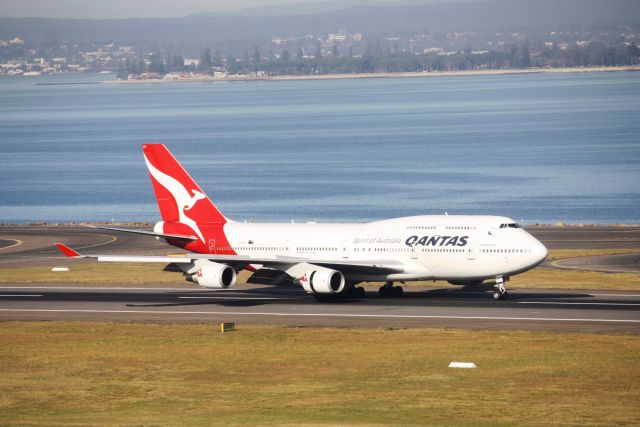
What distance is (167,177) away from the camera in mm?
73250

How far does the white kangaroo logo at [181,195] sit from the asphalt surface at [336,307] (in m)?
4.49

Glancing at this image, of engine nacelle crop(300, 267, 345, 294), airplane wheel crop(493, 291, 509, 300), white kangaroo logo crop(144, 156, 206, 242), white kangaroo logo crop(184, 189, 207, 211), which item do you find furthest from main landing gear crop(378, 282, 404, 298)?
white kangaroo logo crop(184, 189, 207, 211)

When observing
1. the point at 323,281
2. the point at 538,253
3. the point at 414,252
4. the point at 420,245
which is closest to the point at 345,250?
the point at 323,281

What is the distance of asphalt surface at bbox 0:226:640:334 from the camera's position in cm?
5759

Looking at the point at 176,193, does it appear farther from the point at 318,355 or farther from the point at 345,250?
the point at 318,355

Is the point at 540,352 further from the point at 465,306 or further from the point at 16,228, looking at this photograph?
the point at 16,228

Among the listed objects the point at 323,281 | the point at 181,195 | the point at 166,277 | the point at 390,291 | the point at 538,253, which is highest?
the point at 181,195

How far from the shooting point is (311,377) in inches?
1748

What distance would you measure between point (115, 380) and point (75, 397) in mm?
3162

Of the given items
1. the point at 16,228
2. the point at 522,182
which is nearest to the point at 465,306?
the point at 16,228

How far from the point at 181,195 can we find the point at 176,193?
439 millimetres

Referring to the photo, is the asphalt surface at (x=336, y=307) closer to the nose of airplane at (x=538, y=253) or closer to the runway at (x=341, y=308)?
the runway at (x=341, y=308)

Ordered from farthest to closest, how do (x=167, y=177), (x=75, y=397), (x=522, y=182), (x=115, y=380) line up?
(x=522, y=182), (x=167, y=177), (x=115, y=380), (x=75, y=397)

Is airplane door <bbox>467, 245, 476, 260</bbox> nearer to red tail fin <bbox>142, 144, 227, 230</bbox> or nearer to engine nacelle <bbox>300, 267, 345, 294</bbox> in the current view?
engine nacelle <bbox>300, 267, 345, 294</bbox>
